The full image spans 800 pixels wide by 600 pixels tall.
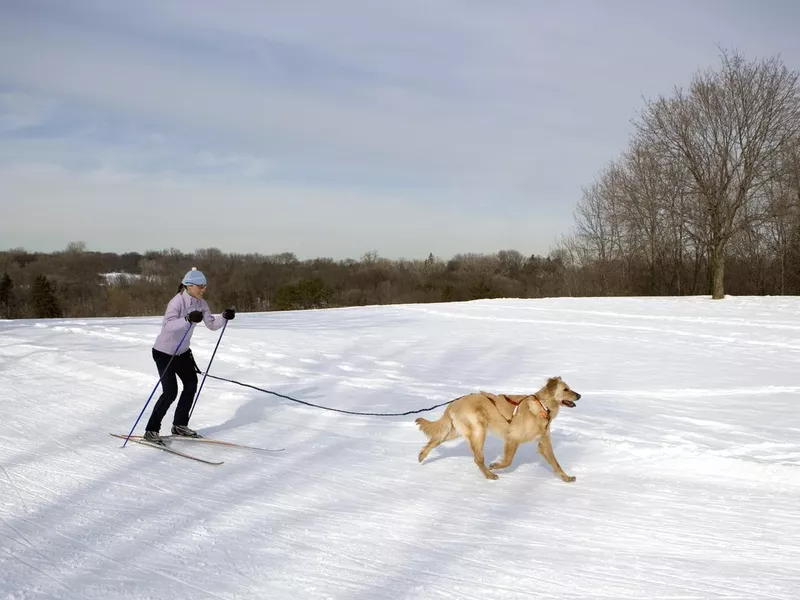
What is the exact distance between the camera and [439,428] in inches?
247

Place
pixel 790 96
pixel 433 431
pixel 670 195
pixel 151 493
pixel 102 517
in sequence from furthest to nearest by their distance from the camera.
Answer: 1. pixel 670 195
2. pixel 790 96
3. pixel 433 431
4. pixel 151 493
5. pixel 102 517

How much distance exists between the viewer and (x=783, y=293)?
3459 cm

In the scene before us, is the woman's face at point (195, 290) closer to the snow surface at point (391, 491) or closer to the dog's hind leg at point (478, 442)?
the snow surface at point (391, 491)

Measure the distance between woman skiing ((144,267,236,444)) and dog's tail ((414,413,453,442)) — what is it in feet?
8.51

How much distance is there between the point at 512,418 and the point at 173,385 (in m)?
4.00

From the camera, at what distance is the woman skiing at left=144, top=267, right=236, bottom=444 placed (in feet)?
22.9

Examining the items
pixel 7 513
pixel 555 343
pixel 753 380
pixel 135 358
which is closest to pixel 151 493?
pixel 7 513

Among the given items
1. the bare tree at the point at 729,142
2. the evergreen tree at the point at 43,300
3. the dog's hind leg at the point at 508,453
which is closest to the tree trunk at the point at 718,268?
the bare tree at the point at 729,142

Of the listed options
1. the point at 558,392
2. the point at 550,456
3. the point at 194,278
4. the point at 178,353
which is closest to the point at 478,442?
the point at 550,456

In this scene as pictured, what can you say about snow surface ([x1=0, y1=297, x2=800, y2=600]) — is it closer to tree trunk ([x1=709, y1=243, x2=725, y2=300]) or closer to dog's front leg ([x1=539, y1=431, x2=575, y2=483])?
dog's front leg ([x1=539, y1=431, x2=575, y2=483])

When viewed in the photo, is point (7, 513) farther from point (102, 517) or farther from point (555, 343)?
point (555, 343)

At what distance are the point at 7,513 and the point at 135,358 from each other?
27.0ft

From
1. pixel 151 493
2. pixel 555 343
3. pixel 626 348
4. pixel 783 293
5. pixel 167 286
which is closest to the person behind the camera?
pixel 151 493

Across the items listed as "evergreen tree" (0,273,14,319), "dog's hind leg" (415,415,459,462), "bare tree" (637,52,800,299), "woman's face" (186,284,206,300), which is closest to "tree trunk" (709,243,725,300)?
"bare tree" (637,52,800,299)
